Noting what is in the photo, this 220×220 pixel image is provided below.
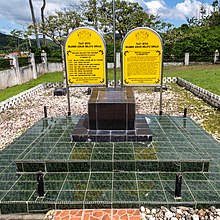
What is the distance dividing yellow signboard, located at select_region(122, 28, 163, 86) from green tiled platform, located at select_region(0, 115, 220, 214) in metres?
1.65

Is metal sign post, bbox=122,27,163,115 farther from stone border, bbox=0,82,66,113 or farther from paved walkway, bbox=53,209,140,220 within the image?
stone border, bbox=0,82,66,113

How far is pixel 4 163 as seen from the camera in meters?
3.74

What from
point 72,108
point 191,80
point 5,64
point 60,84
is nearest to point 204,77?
point 191,80

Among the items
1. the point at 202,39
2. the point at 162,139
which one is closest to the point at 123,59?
the point at 162,139

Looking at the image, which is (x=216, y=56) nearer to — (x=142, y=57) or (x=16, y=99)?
(x=142, y=57)

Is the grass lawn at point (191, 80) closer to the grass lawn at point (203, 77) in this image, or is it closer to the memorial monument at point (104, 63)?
the grass lawn at point (203, 77)

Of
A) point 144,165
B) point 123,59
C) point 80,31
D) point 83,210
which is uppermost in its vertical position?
point 80,31

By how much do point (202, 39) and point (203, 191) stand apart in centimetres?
2373

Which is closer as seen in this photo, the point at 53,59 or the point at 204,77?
the point at 204,77

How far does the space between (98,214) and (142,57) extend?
3848 millimetres

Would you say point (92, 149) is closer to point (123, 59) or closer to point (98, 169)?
point (98, 169)

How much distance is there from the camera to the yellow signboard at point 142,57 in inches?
206

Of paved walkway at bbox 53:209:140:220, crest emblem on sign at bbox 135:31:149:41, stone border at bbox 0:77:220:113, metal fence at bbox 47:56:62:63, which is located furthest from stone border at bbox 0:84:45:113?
metal fence at bbox 47:56:62:63

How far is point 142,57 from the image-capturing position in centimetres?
536
